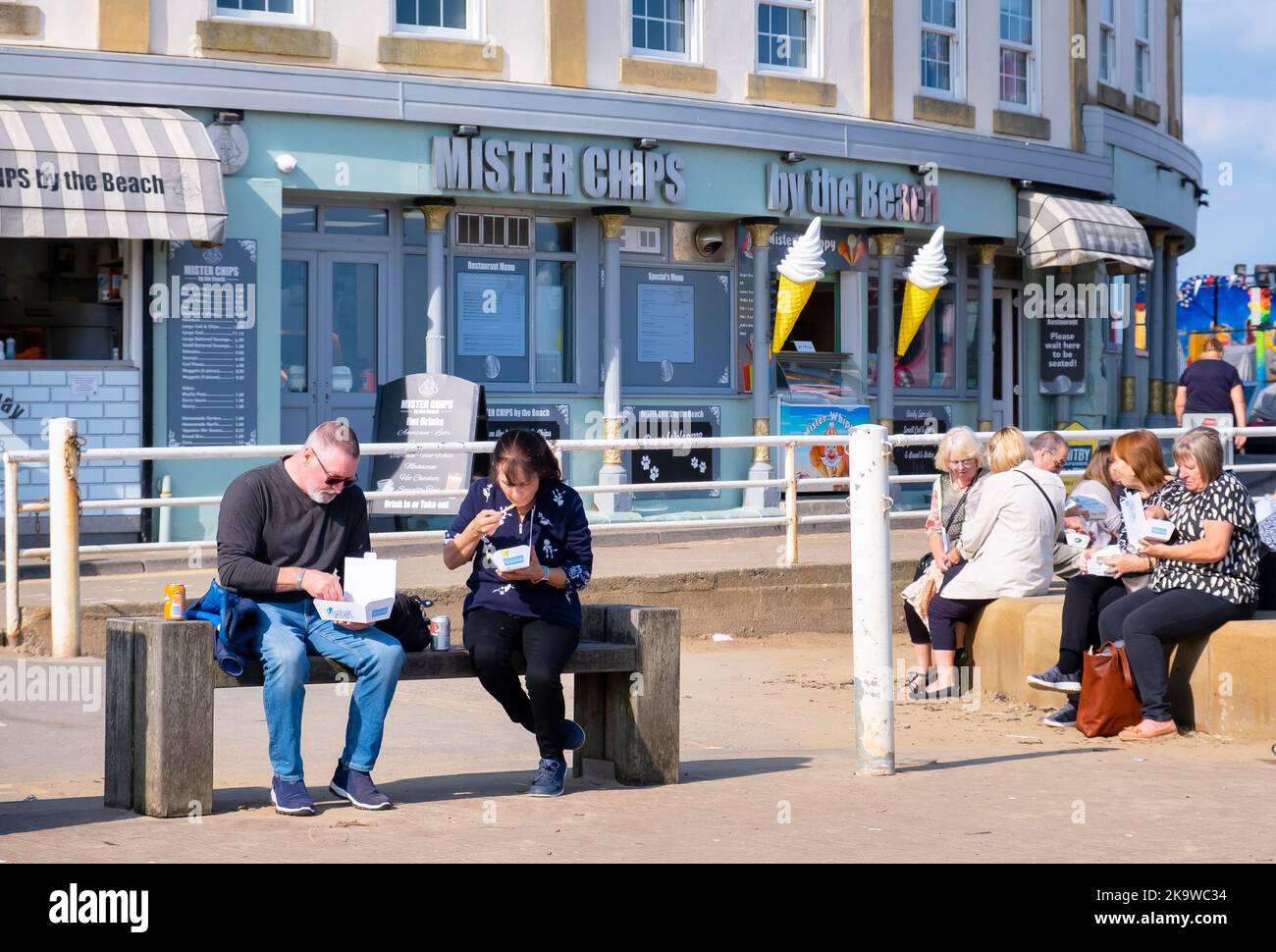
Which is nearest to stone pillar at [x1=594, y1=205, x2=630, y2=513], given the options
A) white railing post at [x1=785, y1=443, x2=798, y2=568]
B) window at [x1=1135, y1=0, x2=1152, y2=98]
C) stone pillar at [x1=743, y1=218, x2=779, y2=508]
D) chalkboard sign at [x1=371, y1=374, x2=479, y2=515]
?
stone pillar at [x1=743, y1=218, x2=779, y2=508]

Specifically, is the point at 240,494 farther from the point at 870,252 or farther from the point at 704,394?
the point at 870,252

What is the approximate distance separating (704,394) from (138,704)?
12.3m

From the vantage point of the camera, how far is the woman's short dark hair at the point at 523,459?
271 inches

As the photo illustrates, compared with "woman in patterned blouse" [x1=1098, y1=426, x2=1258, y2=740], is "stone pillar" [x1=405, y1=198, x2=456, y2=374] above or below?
above

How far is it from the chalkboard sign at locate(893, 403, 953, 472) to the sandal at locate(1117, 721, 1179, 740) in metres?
10.9

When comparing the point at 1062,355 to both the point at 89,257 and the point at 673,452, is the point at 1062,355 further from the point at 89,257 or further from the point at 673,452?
the point at 89,257

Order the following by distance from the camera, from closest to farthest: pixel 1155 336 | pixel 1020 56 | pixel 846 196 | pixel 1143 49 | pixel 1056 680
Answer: pixel 1056 680, pixel 846 196, pixel 1020 56, pixel 1143 49, pixel 1155 336

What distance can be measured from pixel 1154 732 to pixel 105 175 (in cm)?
929

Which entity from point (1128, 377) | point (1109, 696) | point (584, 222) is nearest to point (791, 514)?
point (1109, 696)

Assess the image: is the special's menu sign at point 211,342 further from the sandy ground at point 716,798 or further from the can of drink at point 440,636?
the can of drink at point 440,636

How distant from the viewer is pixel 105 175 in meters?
14.1

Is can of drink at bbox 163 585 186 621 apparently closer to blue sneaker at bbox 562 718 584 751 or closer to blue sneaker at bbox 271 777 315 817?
blue sneaker at bbox 271 777 315 817

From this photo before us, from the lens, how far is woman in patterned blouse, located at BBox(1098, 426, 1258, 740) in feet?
27.3

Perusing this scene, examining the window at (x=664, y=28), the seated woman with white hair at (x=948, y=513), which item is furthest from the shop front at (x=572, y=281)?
the seated woman with white hair at (x=948, y=513)
